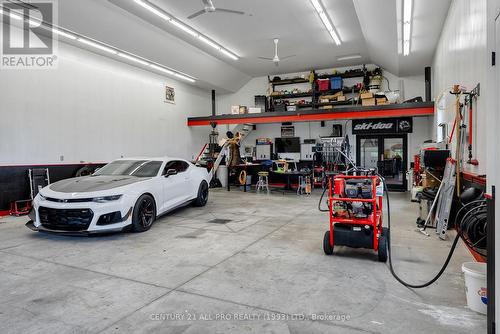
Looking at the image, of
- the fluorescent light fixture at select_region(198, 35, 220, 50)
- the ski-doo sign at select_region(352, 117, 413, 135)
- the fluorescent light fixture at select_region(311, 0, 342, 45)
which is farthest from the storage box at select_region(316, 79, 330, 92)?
the fluorescent light fixture at select_region(198, 35, 220, 50)

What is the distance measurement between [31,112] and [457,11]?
30.1 feet

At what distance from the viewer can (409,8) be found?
6.26 metres

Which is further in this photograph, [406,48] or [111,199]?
[406,48]

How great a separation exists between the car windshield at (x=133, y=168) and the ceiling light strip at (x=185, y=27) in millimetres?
3532

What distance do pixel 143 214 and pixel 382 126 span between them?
9.46 meters

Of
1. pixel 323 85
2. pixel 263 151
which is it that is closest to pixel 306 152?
pixel 263 151

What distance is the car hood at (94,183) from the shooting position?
4.70 meters

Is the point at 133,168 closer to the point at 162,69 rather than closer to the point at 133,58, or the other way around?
the point at 133,58

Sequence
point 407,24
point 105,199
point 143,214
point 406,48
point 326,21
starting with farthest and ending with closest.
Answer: point 406,48, point 326,21, point 407,24, point 143,214, point 105,199

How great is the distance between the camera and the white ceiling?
6.93 meters

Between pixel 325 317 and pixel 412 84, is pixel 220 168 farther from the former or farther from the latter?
pixel 325 317

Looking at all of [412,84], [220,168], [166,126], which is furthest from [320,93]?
[166,126]

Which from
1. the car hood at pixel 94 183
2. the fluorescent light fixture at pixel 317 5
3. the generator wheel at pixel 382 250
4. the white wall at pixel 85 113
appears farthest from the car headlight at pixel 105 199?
the fluorescent light fixture at pixel 317 5

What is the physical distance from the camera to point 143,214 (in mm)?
5102
